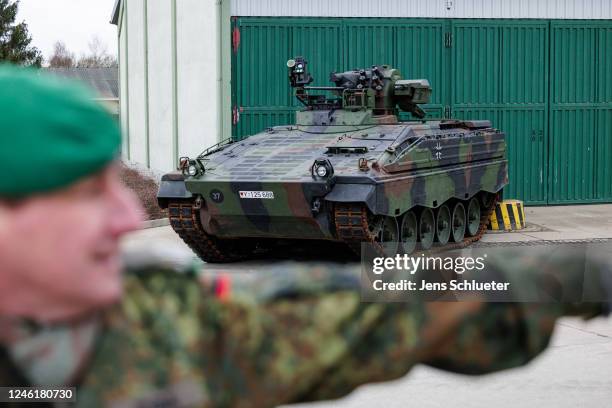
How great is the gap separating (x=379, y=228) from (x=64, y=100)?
10.8 metres

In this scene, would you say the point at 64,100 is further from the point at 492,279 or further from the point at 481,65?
the point at 481,65

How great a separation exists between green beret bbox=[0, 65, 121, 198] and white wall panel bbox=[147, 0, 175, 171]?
72.3 ft

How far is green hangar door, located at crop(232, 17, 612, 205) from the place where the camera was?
18.4 meters

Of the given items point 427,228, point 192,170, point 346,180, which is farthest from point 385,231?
point 192,170

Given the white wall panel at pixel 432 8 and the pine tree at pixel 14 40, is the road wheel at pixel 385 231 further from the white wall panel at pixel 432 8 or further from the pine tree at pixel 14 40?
the pine tree at pixel 14 40

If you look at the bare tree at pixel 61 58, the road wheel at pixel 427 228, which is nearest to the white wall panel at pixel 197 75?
the road wheel at pixel 427 228

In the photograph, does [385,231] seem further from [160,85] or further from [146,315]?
[160,85]

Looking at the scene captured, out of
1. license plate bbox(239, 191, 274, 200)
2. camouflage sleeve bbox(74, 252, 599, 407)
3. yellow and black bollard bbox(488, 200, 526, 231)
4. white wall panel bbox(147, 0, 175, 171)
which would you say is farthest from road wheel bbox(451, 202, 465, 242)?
camouflage sleeve bbox(74, 252, 599, 407)

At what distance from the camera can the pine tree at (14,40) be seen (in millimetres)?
38875

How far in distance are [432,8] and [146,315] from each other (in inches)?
724

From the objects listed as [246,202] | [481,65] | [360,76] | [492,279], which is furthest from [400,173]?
[492,279]

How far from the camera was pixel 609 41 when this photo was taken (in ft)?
65.2

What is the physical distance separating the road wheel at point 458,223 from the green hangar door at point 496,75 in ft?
16.4

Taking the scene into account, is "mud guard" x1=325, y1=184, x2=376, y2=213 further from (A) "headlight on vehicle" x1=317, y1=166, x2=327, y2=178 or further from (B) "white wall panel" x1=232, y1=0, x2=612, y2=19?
(B) "white wall panel" x1=232, y1=0, x2=612, y2=19
